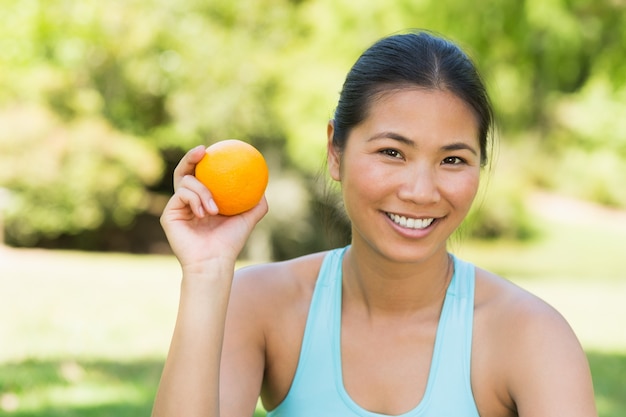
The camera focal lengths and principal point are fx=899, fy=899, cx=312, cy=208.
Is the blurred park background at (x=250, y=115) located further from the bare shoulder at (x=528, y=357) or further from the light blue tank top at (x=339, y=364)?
the bare shoulder at (x=528, y=357)

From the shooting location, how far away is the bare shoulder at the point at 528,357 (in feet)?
7.66

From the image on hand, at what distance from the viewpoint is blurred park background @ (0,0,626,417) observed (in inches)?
483

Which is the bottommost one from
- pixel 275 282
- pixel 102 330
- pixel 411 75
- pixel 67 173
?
pixel 275 282

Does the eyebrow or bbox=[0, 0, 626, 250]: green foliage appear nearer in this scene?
the eyebrow

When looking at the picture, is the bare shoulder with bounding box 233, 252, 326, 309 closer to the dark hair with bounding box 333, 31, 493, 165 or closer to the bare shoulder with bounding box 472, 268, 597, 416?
the dark hair with bounding box 333, 31, 493, 165

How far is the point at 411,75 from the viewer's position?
2.50 meters

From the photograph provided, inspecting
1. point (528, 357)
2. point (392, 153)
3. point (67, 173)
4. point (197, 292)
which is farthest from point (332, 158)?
point (67, 173)

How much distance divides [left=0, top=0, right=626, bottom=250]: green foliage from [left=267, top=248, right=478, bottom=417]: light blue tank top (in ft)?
39.8

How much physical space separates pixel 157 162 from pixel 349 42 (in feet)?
15.8

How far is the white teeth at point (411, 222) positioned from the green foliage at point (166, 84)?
12313 mm

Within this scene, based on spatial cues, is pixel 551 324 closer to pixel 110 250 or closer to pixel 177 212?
pixel 177 212

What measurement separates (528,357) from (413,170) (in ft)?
1.94

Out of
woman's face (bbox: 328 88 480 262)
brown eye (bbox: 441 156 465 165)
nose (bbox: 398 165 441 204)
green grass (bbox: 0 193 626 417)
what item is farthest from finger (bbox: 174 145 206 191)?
green grass (bbox: 0 193 626 417)

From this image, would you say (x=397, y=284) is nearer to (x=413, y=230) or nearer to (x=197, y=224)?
(x=413, y=230)
